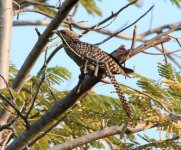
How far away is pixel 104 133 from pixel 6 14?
211 cm

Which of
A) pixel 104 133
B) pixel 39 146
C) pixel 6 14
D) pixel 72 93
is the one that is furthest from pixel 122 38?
pixel 72 93

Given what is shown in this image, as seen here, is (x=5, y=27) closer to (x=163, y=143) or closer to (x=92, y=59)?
(x=163, y=143)

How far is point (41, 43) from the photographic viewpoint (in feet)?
15.0

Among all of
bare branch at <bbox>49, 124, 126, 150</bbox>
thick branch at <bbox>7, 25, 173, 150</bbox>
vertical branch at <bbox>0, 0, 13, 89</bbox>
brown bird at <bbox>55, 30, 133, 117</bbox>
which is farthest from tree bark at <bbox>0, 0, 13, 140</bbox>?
thick branch at <bbox>7, 25, 173, 150</bbox>

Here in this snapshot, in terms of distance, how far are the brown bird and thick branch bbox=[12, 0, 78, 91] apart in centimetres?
7

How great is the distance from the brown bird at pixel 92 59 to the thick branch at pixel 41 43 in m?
0.07

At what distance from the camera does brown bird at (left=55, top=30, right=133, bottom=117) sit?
3.70 metres

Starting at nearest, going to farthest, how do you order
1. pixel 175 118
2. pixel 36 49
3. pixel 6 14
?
pixel 175 118 < pixel 36 49 < pixel 6 14

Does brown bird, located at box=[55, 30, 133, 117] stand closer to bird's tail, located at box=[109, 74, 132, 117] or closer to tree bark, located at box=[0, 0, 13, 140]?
bird's tail, located at box=[109, 74, 132, 117]

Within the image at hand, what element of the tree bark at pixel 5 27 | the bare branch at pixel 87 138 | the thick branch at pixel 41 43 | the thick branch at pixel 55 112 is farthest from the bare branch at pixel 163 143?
the tree bark at pixel 5 27

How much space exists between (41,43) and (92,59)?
110cm

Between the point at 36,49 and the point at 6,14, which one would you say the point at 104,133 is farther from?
the point at 6,14

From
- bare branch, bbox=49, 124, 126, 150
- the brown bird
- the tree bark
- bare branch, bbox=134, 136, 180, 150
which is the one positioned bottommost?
bare branch, bbox=49, 124, 126, 150

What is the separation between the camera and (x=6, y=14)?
6137 mm
